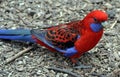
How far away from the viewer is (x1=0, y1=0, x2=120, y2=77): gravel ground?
469 centimetres

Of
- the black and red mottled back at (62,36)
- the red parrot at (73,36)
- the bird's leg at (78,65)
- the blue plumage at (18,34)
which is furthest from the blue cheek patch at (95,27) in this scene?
the blue plumage at (18,34)

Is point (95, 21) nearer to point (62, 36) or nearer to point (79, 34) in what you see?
point (79, 34)

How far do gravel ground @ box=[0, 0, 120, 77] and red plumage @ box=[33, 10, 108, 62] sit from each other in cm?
23

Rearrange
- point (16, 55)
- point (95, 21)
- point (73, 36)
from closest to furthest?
point (95, 21) → point (73, 36) → point (16, 55)

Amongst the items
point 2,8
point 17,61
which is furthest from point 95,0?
point 17,61

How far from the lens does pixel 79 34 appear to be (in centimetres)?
455

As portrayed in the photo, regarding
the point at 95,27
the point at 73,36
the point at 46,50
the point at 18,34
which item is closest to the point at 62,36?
the point at 73,36

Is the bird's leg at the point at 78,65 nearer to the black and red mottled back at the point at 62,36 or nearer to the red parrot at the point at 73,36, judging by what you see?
the red parrot at the point at 73,36

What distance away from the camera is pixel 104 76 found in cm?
464

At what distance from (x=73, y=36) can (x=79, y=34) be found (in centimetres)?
7

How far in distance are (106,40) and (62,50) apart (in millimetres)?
823

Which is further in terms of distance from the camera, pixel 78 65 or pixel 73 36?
pixel 78 65

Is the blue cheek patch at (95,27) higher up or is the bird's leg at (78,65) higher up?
the blue cheek patch at (95,27)

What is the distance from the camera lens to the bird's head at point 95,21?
14.4 feet
